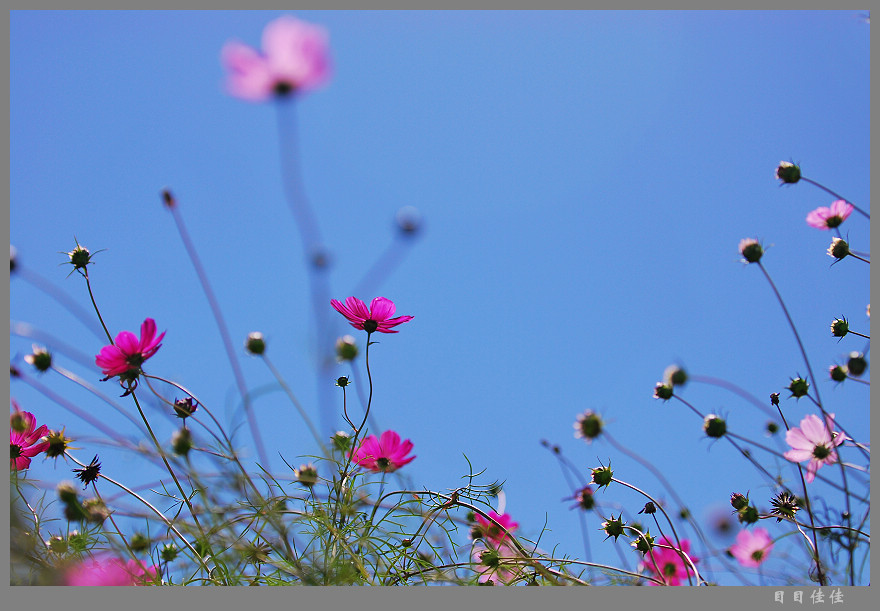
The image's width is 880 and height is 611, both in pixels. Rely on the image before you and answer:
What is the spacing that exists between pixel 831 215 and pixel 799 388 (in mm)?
250

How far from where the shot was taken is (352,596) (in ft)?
1.90

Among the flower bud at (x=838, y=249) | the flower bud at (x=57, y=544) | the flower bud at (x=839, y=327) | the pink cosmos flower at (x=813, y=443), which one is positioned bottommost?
the flower bud at (x=57, y=544)

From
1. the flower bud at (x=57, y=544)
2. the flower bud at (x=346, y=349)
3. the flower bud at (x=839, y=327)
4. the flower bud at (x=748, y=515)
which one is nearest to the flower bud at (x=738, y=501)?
the flower bud at (x=748, y=515)

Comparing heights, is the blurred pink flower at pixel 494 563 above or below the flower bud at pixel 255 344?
below

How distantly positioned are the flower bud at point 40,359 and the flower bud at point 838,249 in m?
1.06

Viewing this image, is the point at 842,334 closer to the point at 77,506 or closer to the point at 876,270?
the point at 876,270

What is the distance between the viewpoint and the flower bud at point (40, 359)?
758mm

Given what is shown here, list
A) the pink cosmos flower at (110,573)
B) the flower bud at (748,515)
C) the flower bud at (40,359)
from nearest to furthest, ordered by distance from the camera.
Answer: the pink cosmos flower at (110,573)
the flower bud at (748,515)
the flower bud at (40,359)

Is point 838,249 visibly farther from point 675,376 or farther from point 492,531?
point 492,531

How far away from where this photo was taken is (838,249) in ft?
2.55

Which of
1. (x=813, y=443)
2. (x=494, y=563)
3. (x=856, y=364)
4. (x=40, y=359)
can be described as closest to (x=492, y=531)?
(x=494, y=563)

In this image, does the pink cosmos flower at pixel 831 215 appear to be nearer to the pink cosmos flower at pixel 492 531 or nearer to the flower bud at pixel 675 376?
the flower bud at pixel 675 376

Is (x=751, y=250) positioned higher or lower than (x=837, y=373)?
higher

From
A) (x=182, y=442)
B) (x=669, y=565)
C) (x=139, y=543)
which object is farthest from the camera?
(x=669, y=565)
